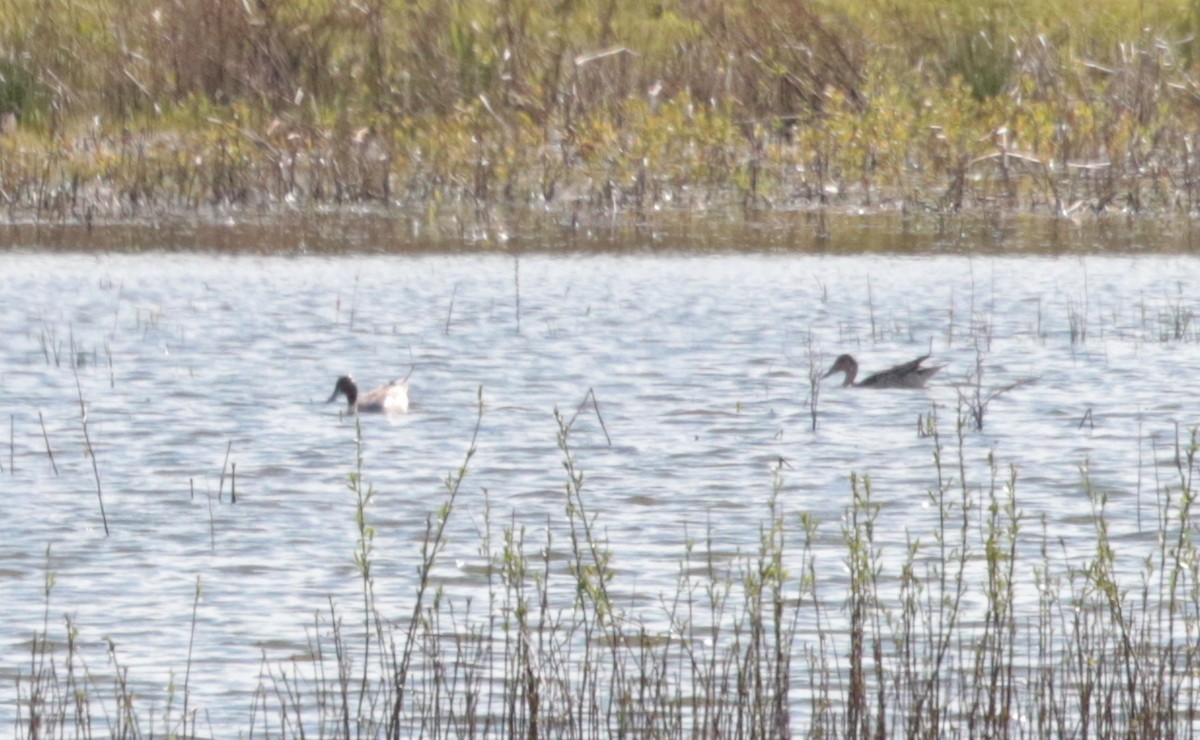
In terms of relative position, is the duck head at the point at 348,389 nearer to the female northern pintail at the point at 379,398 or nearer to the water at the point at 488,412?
the female northern pintail at the point at 379,398

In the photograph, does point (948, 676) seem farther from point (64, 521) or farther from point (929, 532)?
point (64, 521)

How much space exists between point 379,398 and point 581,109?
10860 millimetres

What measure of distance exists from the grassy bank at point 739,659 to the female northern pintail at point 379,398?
3.01m

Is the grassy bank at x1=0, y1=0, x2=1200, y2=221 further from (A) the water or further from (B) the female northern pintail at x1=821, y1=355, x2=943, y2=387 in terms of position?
(B) the female northern pintail at x1=821, y1=355, x2=943, y2=387

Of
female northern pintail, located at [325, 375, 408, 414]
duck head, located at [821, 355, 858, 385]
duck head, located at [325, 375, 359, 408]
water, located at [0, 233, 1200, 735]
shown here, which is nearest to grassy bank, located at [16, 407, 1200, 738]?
water, located at [0, 233, 1200, 735]

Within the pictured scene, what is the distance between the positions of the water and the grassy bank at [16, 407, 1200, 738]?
0.43 feet

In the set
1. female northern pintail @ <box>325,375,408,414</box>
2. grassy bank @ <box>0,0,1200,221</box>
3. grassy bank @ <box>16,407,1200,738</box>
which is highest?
grassy bank @ <box>0,0,1200,221</box>

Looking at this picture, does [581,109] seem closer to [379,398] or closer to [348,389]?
[348,389]

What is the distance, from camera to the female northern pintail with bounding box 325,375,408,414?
34.8 feet

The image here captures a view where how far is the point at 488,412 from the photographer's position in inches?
424

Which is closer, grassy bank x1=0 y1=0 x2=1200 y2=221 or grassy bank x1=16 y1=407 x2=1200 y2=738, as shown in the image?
grassy bank x1=16 y1=407 x2=1200 y2=738

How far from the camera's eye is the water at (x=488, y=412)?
7301 millimetres

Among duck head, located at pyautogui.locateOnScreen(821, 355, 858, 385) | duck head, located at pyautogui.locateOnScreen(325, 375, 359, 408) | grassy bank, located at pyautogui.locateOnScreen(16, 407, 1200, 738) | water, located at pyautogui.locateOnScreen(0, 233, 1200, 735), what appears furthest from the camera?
duck head, located at pyautogui.locateOnScreen(821, 355, 858, 385)

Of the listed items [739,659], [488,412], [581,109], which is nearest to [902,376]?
[488,412]
